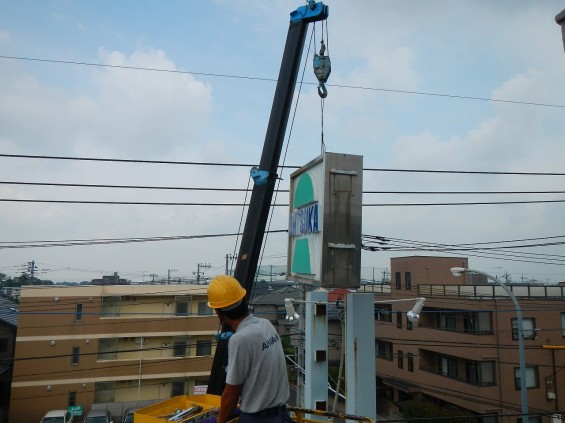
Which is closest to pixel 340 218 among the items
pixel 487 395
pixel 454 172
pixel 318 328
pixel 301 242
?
pixel 301 242

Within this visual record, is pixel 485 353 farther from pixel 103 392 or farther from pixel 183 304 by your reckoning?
pixel 103 392

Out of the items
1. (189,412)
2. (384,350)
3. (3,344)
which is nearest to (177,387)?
(3,344)

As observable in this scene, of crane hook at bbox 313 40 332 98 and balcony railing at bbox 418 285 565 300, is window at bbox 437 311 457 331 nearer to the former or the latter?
balcony railing at bbox 418 285 565 300

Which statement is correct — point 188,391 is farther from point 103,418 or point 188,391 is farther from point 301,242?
point 301,242

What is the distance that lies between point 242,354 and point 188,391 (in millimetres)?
30044

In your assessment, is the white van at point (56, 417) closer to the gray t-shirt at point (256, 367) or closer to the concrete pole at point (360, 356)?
the concrete pole at point (360, 356)

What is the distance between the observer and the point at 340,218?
18.0 ft

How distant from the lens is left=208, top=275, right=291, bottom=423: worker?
291 centimetres

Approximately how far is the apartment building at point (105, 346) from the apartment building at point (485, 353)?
538 inches

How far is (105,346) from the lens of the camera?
2858 centimetres

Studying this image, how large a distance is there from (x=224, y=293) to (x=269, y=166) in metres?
3.72

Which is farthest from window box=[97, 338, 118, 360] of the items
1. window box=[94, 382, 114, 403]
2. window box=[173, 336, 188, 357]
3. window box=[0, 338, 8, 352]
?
window box=[0, 338, 8, 352]

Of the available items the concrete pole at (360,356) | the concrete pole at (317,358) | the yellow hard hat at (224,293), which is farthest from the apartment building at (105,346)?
the yellow hard hat at (224,293)

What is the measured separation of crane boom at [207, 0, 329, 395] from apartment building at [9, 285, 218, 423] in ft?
70.1
